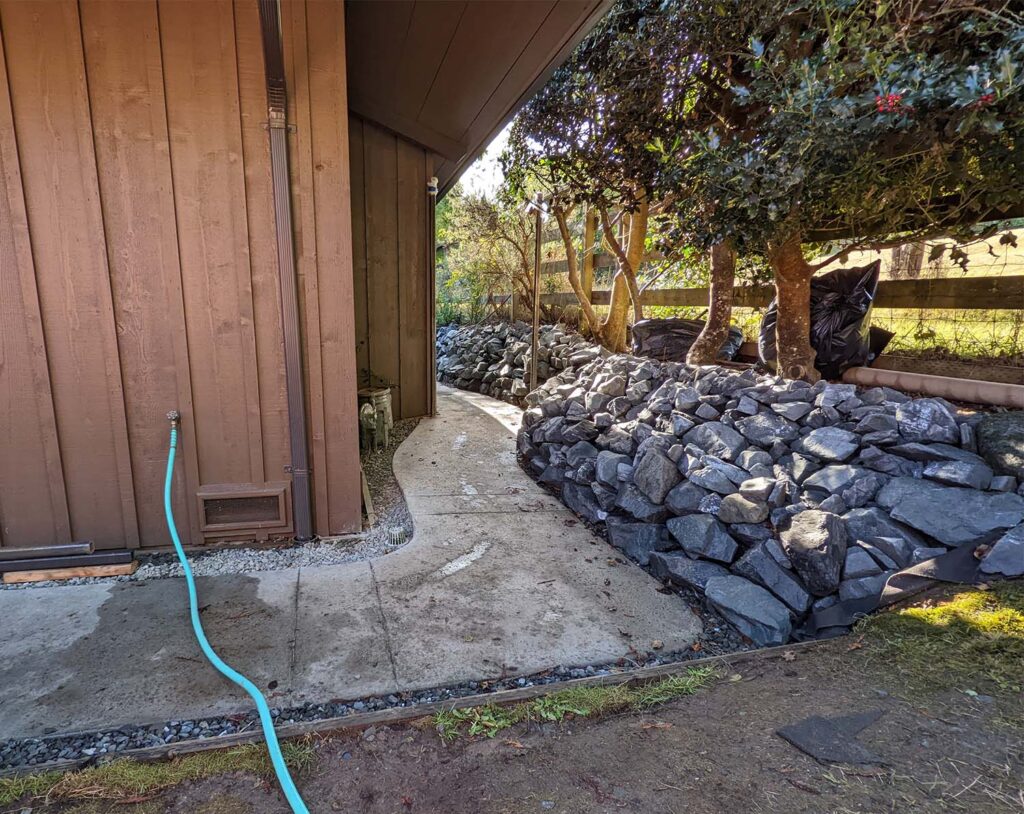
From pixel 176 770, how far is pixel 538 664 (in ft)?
3.59

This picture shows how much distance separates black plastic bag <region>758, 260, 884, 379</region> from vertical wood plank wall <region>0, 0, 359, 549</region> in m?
2.90

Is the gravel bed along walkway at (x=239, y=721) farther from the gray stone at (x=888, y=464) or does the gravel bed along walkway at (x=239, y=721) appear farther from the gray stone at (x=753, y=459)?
the gray stone at (x=888, y=464)

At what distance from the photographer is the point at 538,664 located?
1887 mm

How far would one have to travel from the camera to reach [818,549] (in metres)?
2.12

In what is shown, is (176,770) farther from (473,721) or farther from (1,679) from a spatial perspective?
(1,679)

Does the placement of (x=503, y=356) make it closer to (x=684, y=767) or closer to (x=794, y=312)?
(x=794, y=312)

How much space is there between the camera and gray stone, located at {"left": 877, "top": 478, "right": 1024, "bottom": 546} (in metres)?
1.99

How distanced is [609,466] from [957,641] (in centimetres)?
173

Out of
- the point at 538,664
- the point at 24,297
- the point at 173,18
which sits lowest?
the point at 538,664

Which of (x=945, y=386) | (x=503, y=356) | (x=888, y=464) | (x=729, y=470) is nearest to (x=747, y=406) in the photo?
(x=729, y=470)

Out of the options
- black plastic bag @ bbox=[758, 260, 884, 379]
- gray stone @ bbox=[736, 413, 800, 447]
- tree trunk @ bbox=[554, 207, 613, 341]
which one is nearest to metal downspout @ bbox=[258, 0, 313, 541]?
gray stone @ bbox=[736, 413, 800, 447]

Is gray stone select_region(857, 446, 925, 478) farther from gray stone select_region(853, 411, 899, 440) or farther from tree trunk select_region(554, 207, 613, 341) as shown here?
tree trunk select_region(554, 207, 613, 341)

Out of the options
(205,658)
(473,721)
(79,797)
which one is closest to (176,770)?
(79,797)

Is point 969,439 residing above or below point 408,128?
below
